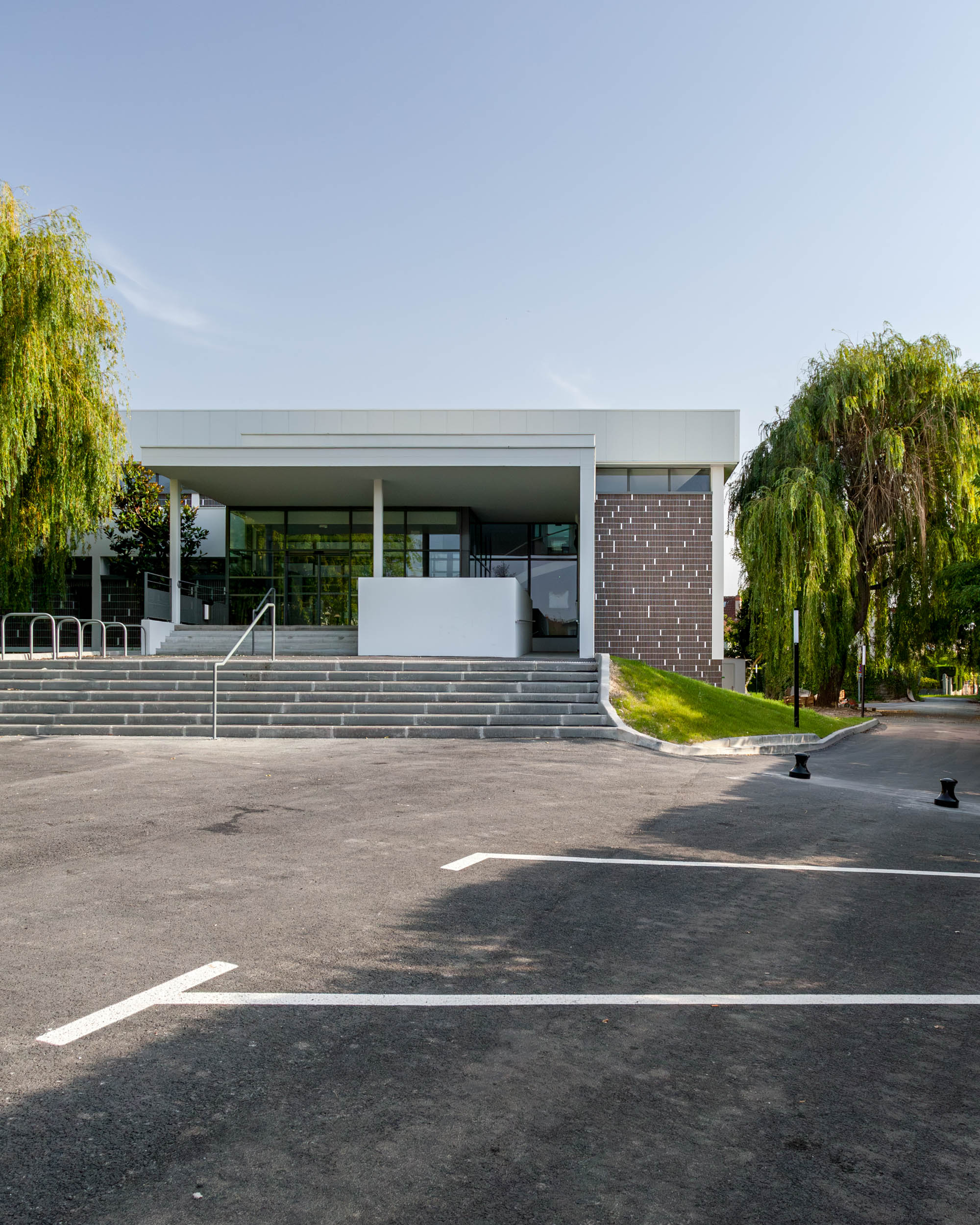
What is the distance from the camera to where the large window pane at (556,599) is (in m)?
27.2

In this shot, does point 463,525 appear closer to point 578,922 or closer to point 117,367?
point 117,367

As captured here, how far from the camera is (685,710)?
53.2 feet

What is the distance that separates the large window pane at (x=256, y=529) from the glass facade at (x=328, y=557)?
0.03 m

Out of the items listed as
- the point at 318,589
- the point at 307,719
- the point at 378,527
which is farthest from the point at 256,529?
the point at 307,719

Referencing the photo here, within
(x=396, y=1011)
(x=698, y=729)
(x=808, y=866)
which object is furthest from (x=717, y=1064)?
(x=698, y=729)

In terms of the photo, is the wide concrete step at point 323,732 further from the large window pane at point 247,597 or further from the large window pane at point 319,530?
the large window pane at point 319,530

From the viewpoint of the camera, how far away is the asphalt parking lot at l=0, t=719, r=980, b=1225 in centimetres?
247

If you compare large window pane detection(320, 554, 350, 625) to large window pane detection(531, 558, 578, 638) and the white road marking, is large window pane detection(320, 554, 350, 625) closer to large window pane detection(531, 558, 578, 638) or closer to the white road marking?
large window pane detection(531, 558, 578, 638)

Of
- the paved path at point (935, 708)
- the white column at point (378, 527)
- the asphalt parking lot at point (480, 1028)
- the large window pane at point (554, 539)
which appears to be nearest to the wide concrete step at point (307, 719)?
the asphalt parking lot at point (480, 1028)

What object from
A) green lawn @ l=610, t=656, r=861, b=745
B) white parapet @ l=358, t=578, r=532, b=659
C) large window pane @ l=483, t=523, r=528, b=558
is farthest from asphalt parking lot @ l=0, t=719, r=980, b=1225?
large window pane @ l=483, t=523, r=528, b=558

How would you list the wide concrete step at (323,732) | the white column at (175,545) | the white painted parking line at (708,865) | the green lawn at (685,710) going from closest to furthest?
the white painted parking line at (708,865) → the wide concrete step at (323,732) → the green lawn at (685,710) → the white column at (175,545)

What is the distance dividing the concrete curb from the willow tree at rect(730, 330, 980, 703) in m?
7.23

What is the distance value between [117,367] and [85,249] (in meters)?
2.37

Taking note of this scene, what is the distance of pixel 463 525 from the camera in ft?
83.7
